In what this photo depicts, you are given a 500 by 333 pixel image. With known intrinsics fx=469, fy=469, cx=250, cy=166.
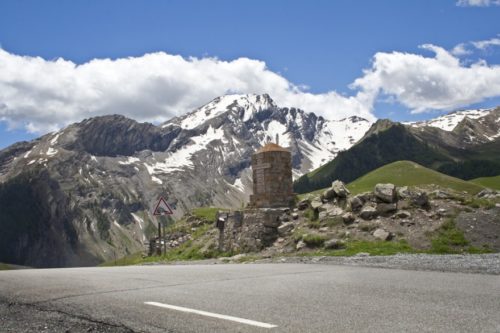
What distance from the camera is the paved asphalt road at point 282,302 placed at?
296 inches

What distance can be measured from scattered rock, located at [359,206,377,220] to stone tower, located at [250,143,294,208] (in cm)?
709

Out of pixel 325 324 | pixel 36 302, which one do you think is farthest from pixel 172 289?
pixel 325 324

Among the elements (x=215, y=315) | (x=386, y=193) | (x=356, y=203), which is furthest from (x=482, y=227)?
(x=215, y=315)

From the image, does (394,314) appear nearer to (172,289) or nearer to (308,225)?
(172,289)

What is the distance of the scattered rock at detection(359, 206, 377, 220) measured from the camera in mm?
26797

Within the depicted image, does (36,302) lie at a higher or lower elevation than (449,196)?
lower

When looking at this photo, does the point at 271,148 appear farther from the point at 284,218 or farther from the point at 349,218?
the point at 349,218

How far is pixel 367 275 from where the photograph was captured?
13.9 metres

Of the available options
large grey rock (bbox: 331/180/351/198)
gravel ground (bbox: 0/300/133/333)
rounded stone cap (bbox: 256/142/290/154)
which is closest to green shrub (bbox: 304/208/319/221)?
large grey rock (bbox: 331/180/351/198)

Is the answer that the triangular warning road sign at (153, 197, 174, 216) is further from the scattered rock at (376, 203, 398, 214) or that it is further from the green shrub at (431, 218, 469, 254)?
the green shrub at (431, 218, 469, 254)

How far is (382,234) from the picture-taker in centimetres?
2439

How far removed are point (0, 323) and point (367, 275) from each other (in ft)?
31.8

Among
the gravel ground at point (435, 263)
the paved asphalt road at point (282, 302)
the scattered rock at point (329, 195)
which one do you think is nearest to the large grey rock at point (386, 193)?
the scattered rock at point (329, 195)

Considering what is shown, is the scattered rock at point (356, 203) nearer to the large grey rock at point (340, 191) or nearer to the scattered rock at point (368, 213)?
the scattered rock at point (368, 213)
